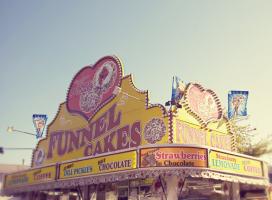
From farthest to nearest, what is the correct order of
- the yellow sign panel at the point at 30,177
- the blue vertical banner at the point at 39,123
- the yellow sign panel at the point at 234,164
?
the blue vertical banner at the point at 39,123 < the yellow sign panel at the point at 30,177 < the yellow sign panel at the point at 234,164

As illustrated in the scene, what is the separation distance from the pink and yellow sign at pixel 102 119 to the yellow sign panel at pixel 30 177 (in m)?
2.31

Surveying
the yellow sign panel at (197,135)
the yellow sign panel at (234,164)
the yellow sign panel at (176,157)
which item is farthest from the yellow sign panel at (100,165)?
the yellow sign panel at (234,164)

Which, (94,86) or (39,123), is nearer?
(94,86)

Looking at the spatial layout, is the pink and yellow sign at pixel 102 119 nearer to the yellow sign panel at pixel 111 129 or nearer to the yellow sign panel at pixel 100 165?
the yellow sign panel at pixel 111 129

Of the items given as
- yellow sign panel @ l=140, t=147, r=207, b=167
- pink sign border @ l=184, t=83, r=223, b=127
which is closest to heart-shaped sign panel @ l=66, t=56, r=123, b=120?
pink sign border @ l=184, t=83, r=223, b=127

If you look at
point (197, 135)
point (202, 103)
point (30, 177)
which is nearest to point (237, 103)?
point (202, 103)

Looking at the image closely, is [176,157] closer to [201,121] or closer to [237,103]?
[201,121]

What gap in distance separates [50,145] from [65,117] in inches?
94.7

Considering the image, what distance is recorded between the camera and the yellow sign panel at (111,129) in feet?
52.4

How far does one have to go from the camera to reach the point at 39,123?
78.6 ft

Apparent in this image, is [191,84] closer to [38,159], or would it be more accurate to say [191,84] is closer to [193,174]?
[193,174]

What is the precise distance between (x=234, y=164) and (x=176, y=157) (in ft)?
11.9

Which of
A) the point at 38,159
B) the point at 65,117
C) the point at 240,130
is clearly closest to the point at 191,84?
the point at 65,117

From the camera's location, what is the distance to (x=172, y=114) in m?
15.3
